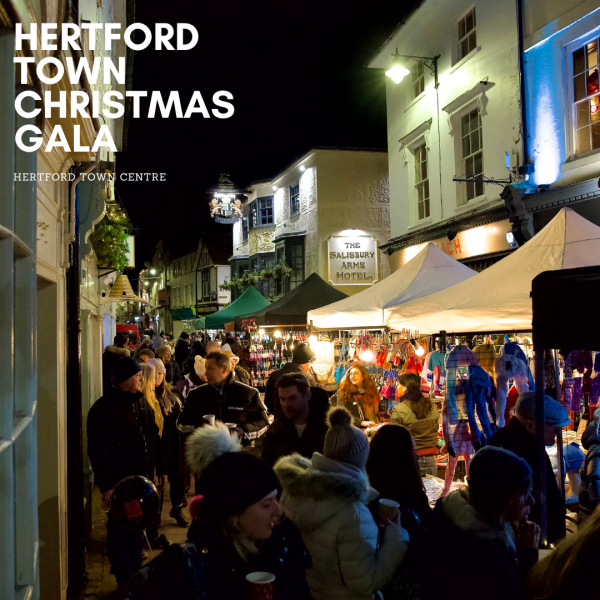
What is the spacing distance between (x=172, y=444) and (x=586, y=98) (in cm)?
1075

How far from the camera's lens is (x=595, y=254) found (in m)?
5.19

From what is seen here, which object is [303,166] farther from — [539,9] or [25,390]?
[25,390]

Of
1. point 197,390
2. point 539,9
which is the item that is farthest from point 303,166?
point 197,390

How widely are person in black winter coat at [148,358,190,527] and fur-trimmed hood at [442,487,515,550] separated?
422 cm

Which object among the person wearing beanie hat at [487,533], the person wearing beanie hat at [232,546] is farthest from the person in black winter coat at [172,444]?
the person wearing beanie hat at [487,533]

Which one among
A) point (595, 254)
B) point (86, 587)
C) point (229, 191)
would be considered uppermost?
point (229, 191)

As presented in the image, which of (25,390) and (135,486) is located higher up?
(25,390)

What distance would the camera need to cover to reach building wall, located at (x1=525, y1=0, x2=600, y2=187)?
10.8 meters

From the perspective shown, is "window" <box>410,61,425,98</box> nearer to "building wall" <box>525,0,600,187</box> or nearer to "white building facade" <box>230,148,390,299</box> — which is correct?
"building wall" <box>525,0,600,187</box>

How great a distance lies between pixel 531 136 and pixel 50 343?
1155 cm

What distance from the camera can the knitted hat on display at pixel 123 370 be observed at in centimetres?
471

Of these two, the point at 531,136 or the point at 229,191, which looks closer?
the point at 531,136

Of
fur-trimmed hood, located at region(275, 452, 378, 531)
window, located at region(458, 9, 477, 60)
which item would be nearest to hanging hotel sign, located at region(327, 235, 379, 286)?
window, located at region(458, 9, 477, 60)

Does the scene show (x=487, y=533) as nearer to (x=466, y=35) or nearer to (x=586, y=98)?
(x=586, y=98)
